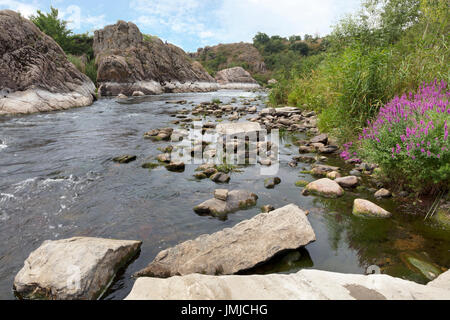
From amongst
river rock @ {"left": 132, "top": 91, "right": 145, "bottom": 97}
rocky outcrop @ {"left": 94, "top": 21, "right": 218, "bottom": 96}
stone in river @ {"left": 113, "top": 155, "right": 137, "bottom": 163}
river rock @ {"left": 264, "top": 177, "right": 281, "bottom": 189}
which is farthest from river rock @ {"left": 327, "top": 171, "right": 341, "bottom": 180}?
rocky outcrop @ {"left": 94, "top": 21, "right": 218, "bottom": 96}

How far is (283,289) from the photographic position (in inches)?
79.3

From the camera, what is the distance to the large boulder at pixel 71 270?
7.89 ft

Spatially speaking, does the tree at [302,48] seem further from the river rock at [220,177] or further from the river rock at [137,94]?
the river rock at [220,177]

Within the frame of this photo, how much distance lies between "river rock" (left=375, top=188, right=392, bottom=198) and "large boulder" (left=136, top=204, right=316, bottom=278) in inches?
80.8

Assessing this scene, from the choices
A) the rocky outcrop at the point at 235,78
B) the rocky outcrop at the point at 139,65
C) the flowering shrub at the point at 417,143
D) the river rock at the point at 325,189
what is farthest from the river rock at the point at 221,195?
the rocky outcrop at the point at 235,78

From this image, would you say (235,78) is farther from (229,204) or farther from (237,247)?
(237,247)

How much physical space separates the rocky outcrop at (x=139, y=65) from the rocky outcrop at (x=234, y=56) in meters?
37.4

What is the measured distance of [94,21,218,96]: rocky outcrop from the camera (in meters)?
32.0

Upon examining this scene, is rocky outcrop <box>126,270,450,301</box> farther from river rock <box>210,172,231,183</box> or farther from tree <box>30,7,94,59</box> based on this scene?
tree <box>30,7,94,59</box>

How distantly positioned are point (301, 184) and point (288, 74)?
14.3 m

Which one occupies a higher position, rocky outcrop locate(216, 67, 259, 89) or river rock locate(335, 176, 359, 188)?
rocky outcrop locate(216, 67, 259, 89)

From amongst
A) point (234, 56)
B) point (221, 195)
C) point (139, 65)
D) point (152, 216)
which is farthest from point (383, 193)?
point (234, 56)

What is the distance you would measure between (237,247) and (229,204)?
4.32ft
